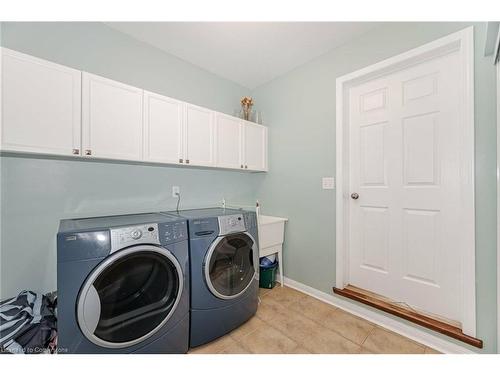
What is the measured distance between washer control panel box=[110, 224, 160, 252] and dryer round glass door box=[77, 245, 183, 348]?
35 mm

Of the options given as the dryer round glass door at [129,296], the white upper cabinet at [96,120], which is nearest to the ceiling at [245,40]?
the white upper cabinet at [96,120]

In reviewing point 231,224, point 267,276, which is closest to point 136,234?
point 231,224

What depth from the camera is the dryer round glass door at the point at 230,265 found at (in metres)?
1.52

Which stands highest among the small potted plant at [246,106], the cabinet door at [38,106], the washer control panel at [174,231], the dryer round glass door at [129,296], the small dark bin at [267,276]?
the small potted plant at [246,106]

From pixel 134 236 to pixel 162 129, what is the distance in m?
0.99

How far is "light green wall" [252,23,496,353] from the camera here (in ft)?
4.23

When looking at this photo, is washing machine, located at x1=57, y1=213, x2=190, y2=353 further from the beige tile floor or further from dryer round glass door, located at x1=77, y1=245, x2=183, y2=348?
the beige tile floor

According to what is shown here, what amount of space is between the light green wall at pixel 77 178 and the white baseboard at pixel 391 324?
159 centimetres

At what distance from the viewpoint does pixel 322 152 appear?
2.12 metres

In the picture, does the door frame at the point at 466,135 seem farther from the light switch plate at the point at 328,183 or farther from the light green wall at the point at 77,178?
the light green wall at the point at 77,178

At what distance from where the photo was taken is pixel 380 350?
143 cm
